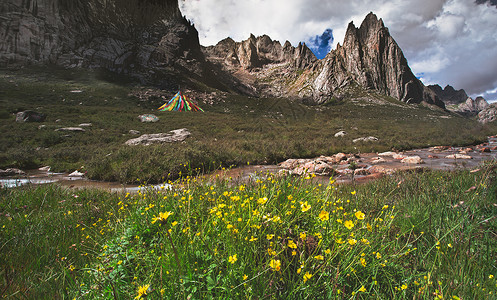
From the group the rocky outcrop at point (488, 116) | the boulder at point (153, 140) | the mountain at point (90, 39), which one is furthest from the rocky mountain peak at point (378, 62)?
the boulder at point (153, 140)

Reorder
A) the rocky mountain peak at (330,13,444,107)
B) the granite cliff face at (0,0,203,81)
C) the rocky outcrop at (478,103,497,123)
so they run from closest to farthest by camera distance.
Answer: the rocky outcrop at (478,103,497,123)
the granite cliff face at (0,0,203,81)
the rocky mountain peak at (330,13,444,107)

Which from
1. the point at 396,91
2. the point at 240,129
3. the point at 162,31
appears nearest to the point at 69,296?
the point at 240,129

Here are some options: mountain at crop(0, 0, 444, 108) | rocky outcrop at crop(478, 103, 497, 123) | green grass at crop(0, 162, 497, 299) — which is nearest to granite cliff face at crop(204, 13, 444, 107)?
mountain at crop(0, 0, 444, 108)

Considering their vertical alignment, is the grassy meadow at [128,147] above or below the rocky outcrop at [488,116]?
below

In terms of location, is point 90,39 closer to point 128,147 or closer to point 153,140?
point 153,140

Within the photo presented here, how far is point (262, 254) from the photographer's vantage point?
1623 mm

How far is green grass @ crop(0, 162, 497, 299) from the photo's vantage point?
1288mm

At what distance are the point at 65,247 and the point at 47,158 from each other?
1396cm

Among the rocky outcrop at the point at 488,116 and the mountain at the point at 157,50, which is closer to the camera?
the rocky outcrop at the point at 488,116

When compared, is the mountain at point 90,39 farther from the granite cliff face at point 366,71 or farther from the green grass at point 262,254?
the granite cliff face at point 366,71

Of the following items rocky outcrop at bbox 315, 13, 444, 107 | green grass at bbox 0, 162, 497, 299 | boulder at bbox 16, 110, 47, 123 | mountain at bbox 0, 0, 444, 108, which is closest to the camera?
green grass at bbox 0, 162, 497, 299

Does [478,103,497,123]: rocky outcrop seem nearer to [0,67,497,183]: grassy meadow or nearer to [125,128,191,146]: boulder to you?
[0,67,497,183]: grassy meadow

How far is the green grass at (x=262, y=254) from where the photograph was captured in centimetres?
129

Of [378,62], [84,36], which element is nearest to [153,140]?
[84,36]
